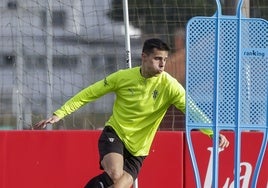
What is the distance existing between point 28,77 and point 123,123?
2465 millimetres

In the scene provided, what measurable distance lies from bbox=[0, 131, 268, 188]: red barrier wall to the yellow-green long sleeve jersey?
156cm

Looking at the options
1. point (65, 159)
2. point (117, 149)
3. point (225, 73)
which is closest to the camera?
point (225, 73)

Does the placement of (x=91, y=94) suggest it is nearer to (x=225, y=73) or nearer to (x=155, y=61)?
(x=155, y=61)

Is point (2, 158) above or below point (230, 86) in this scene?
below

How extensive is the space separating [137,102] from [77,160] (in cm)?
186

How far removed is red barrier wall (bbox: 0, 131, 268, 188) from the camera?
34.7 ft

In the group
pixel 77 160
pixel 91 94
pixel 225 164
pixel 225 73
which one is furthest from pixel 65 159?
pixel 225 73

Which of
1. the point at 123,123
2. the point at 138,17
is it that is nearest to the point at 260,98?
the point at 123,123

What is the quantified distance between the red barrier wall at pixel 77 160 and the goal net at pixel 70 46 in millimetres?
636

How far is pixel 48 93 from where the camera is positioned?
36.6ft

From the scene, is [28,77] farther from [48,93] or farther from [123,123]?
[123,123]

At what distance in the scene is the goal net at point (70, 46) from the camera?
11141 millimetres

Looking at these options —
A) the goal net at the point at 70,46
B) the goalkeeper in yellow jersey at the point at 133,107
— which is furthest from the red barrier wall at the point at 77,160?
the goalkeeper in yellow jersey at the point at 133,107

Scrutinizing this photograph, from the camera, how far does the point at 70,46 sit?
11.2 meters
